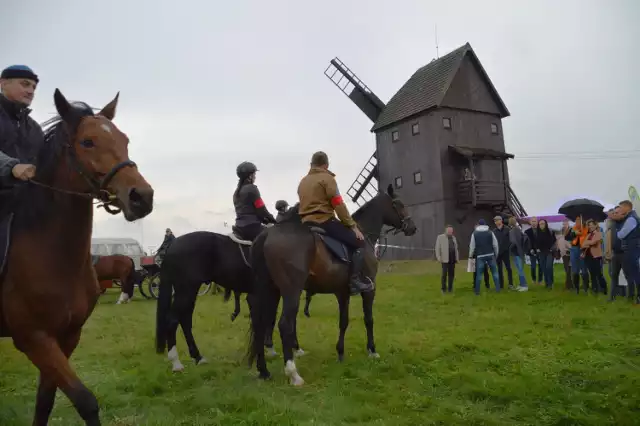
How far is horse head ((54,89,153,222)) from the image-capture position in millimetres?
3131

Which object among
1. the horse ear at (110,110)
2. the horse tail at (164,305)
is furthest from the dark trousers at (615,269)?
the horse ear at (110,110)

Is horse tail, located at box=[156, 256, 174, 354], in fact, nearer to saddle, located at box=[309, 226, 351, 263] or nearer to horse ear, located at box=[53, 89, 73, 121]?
saddle, located at box=[309, 226, 351, 263]

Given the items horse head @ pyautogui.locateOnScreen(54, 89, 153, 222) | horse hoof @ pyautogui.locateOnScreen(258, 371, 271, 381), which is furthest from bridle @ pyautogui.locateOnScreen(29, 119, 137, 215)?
horse hoof @ pyautogui.locateOnScreen(258, 371, 271, 381)

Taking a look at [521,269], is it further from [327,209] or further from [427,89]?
[427,89]

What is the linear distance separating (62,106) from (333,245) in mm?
4134

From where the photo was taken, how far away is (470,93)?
33.0m

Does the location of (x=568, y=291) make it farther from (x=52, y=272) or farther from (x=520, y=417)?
(x=52, y=272)

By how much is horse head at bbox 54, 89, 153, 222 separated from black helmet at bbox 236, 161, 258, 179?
4.21 meters

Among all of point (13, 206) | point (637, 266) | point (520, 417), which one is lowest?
point (520, 417)

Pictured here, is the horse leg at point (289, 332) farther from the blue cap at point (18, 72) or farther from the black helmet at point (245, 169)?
the blue cap at point (18, 72)

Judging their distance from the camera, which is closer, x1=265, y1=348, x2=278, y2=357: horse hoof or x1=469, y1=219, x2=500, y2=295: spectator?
x1=265, y1=348, x2=278, y2=357: horse hoof

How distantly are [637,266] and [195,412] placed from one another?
34.5 ft

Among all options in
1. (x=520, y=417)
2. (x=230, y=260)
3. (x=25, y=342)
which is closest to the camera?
(x=25, y=342)

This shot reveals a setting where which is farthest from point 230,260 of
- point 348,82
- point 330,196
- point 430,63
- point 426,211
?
point 348,82
